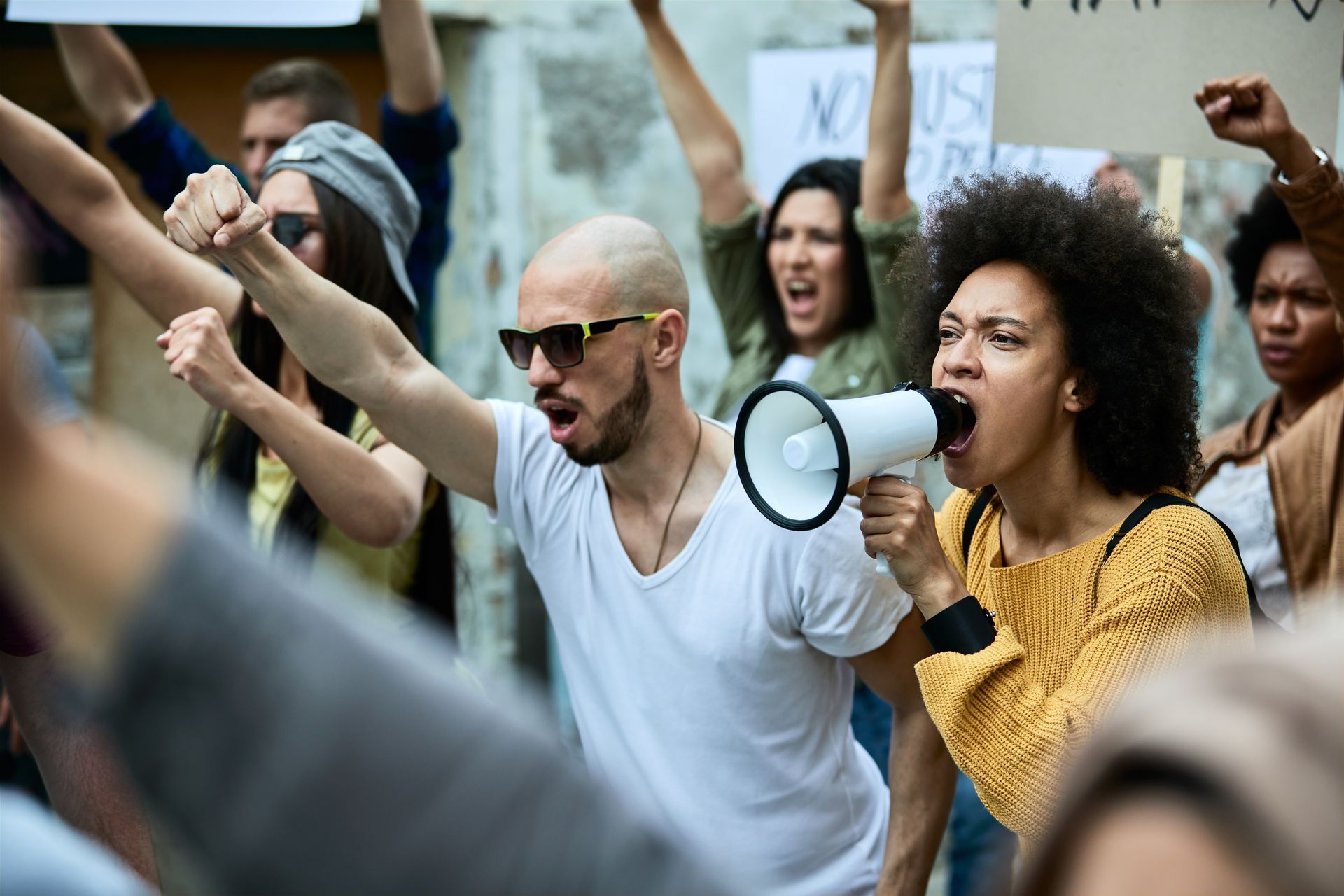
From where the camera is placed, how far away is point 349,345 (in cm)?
236

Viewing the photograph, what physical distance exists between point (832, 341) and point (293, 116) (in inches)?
67.8

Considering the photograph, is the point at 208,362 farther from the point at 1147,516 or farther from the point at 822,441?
the point at 1147,516

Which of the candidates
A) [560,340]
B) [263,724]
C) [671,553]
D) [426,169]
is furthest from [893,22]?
[263,724]

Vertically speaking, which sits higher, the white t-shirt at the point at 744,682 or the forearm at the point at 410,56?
the forearm at the point at 410,56

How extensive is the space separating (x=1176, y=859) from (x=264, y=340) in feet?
9.34

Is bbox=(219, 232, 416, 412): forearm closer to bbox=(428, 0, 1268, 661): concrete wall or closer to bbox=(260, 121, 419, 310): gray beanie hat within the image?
bbox=(260, 121, 419, 310): gray beanie hat

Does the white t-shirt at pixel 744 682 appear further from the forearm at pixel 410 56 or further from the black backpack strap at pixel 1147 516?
the forearm at pixel 410 56

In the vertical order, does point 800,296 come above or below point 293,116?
below

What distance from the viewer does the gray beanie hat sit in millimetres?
3029

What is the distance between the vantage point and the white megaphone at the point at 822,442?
1976 millimetres

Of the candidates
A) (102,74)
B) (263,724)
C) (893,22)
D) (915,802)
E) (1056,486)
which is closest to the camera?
(263,724)

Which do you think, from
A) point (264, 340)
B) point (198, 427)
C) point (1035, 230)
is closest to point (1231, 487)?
point (1035, 230)

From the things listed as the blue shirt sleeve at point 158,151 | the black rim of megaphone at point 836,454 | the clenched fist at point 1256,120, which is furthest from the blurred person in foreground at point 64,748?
the clenched fist at point 1256,120

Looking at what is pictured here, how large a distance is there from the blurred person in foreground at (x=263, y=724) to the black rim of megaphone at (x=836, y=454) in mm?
1246
